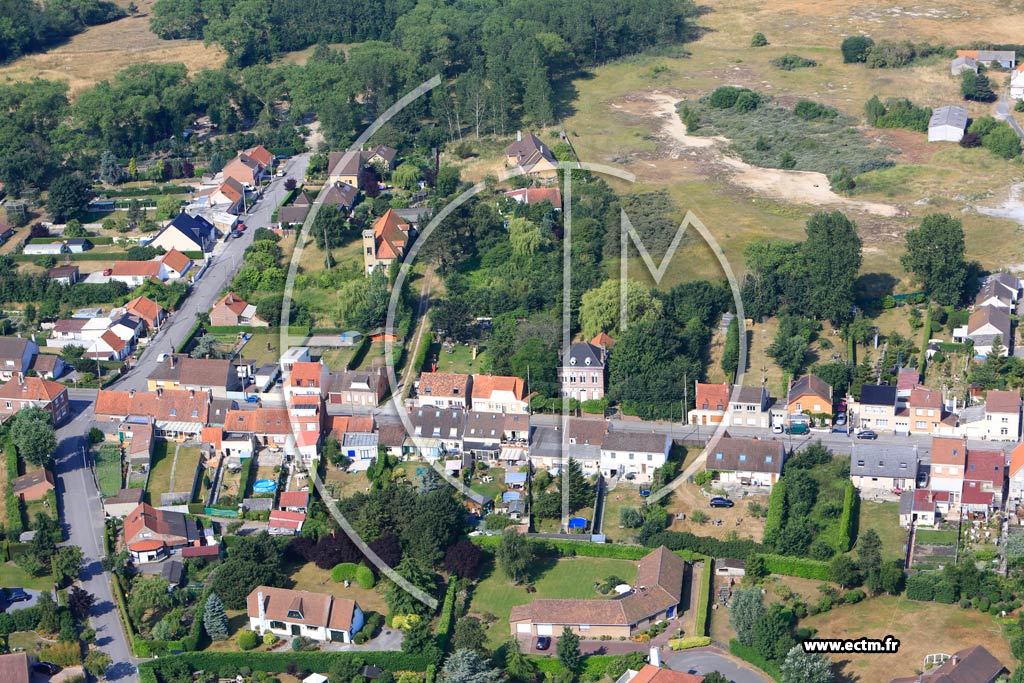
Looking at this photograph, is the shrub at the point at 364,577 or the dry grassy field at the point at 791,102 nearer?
the shrub at the point at 364,577

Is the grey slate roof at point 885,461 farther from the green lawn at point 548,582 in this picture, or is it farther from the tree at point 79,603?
the tree at point 79,603

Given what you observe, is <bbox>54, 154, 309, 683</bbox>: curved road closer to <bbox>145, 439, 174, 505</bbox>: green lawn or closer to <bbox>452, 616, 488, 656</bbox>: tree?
<bbox>145, 439, 174, 505</bbox>: green lawn

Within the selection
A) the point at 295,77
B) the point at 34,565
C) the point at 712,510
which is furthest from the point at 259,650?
the point at 295,77

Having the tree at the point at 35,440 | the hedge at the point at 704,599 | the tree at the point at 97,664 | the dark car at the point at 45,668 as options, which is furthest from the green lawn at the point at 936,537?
the tree at the point at 35,440

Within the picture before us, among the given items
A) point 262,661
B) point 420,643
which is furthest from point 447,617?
point 262,661

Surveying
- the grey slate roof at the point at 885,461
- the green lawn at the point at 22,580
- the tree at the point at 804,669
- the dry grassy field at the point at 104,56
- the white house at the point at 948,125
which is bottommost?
the green lawn at the point at 22,580

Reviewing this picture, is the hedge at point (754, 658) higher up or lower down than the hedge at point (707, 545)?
lower down
